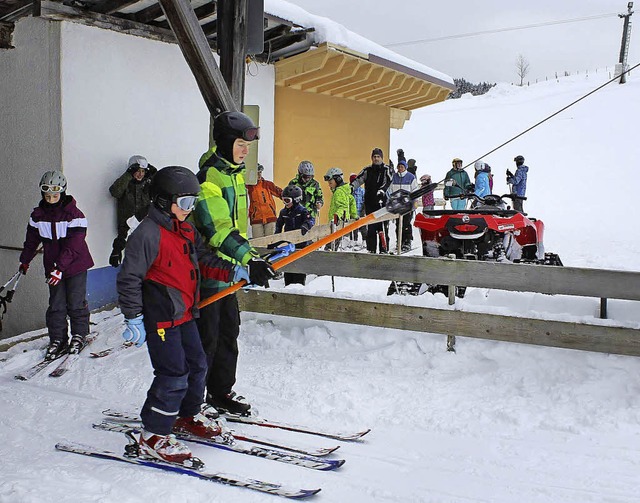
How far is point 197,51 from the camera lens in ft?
17.4

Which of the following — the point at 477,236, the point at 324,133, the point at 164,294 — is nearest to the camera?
the point at 164,294

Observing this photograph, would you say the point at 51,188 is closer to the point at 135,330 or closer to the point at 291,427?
the point at 135,330

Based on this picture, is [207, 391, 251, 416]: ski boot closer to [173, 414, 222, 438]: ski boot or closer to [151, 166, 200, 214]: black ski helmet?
[173, 414, 222, 438]: ski boot

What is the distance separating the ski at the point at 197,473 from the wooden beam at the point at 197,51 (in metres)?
2.92

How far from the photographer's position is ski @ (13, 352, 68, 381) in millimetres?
5039

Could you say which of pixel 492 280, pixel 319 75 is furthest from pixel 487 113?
pixel 492 280

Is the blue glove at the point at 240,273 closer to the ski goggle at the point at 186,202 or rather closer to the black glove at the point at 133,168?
the ski goggle at the point at 186,202

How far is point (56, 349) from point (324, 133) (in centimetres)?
774

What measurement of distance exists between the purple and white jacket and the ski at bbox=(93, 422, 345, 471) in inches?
75.3

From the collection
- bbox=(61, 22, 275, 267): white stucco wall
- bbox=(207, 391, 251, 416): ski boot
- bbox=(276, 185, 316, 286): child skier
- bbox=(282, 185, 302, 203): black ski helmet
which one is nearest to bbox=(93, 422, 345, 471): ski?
Answer: bbox=(207, 391, 251, 416): ski boot

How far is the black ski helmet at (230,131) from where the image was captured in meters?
3.79

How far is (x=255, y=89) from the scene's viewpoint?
983 cm

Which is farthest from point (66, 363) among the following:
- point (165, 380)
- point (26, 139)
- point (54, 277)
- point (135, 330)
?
point (26, 139)

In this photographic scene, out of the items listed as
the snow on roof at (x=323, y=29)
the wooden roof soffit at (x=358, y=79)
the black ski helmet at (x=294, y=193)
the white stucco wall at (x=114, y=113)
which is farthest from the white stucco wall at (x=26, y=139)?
the wooden roof soffit at (x=358, y=79)
